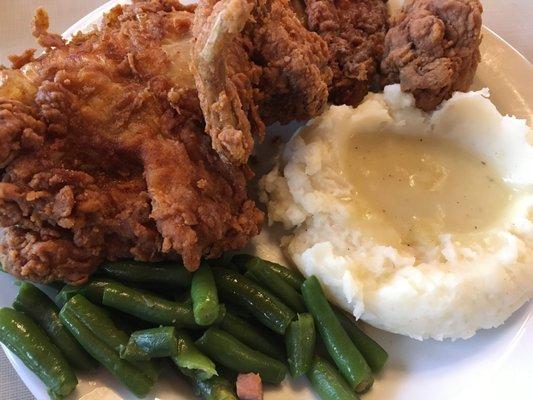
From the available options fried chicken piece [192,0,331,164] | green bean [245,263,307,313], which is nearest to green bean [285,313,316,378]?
green bean [245,263,307,313]

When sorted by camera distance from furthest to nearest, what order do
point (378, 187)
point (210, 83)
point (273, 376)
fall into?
point (378, 187) < point (273, 376) < point (210, 83)

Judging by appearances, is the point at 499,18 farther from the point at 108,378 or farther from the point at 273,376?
the point at 108,378

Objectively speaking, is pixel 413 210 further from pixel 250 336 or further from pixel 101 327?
pixel 101 327

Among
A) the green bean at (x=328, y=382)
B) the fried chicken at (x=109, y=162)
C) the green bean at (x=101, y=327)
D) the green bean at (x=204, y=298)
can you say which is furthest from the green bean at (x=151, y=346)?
the green bean at (x=328, y=382)

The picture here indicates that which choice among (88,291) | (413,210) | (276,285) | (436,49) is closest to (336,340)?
(276,285)

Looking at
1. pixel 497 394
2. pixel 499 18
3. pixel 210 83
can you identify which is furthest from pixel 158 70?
pixel 499 18

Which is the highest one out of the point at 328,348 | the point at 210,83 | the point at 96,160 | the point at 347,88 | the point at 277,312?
the point at 210,83

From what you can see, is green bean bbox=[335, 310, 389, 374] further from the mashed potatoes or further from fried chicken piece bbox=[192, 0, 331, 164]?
fried chicken piece bbox=[192, 0, 331, 164]
